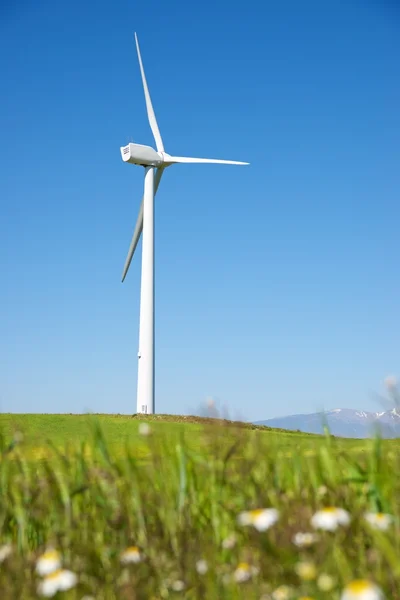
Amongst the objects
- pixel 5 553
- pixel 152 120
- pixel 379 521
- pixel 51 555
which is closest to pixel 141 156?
pixel 152 120

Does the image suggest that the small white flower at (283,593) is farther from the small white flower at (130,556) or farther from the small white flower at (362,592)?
the small white flower at (130,556)

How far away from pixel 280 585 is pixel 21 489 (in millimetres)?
2194

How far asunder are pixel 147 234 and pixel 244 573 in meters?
32.3

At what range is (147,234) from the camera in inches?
1399

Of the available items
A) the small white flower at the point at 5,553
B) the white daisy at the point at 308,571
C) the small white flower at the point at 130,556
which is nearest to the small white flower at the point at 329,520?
the white daisy at the point at 308,571

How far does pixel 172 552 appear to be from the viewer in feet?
14.4

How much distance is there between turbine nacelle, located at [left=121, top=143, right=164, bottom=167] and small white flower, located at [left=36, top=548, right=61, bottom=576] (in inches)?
1373

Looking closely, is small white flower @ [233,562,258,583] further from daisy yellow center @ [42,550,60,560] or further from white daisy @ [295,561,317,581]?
daisy yellow center @ [42,550,60,560]

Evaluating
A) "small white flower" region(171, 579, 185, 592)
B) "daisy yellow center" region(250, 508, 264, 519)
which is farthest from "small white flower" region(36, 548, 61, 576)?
"daisy yellow center" region(250, 508, 264, 519)

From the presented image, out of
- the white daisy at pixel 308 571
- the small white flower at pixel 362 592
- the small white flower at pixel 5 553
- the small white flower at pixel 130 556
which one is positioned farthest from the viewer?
the small white flower at pixel 5 553

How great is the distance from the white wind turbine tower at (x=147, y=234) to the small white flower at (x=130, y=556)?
30291 mm

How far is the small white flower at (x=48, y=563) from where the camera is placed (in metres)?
3.66

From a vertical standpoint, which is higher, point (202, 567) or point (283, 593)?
point (202, 567)

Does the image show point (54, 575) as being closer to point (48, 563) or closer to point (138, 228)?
point (48, 563)
